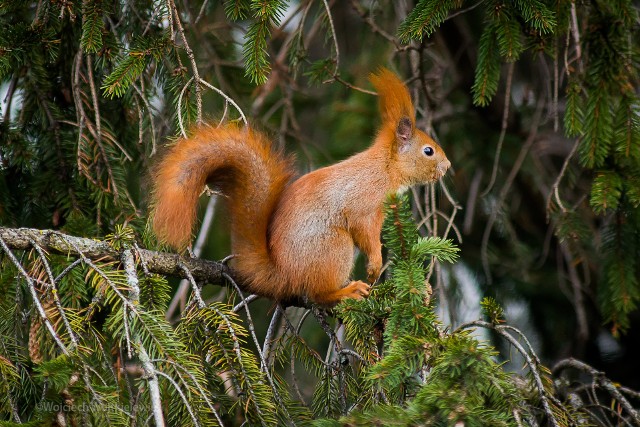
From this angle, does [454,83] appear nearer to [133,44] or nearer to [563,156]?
[563,156]

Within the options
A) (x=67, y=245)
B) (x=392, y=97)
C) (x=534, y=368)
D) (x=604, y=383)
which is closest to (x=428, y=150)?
(x=392, y=97)

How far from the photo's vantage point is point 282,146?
246 cm

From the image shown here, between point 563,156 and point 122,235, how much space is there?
2.60m

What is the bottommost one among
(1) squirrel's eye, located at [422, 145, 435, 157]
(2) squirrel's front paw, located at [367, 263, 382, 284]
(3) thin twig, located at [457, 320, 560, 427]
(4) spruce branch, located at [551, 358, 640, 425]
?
(2) squirrel's front paw, located at [367, 263, 382, 284]

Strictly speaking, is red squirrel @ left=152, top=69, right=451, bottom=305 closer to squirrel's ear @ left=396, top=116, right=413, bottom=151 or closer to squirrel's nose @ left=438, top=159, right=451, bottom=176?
squirrel's ear @ left=396, top=116, right=413, bottom=151

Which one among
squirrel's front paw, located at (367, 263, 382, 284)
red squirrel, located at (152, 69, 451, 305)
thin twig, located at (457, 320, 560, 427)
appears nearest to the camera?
thin twig, located at (457, 320, 560, 427)

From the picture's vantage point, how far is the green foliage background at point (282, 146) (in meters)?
1.58

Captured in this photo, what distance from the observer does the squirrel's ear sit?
2650 mm

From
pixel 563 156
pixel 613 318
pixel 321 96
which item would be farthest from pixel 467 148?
pixel 613 318

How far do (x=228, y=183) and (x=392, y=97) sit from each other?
2.44ft

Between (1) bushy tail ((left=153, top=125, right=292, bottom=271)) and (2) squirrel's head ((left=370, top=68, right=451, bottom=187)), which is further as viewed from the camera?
(2) squirrel's head ((left=370, top=68, right=451, bottom=187))

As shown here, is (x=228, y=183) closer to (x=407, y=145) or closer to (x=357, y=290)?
(x=357, y=290)

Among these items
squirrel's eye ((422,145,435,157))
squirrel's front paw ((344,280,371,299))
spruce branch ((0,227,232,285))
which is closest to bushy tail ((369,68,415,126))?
squirrel's eye ((422,145,435,157))

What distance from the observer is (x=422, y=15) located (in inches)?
77.5
